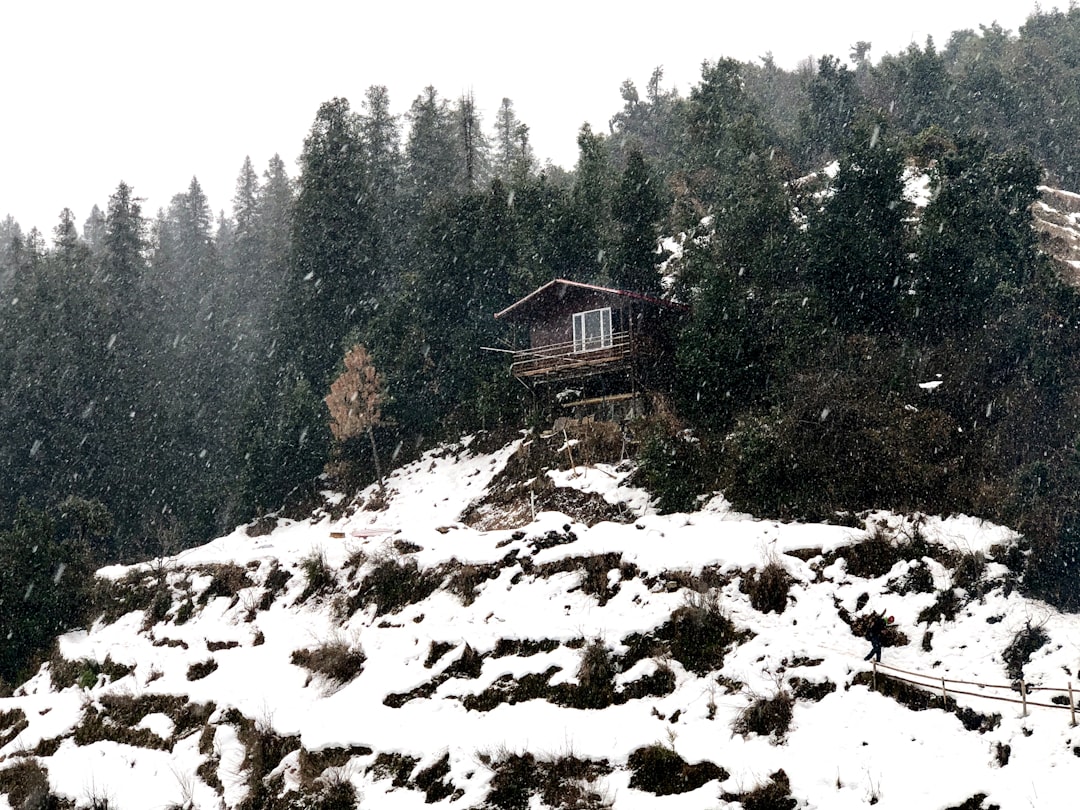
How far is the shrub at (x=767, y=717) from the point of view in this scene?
11.2 metres

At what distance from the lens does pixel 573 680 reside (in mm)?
13180

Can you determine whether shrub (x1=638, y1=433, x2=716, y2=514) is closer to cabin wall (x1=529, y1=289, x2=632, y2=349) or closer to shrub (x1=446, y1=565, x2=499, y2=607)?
shrub (x1=446, y1=565, x2=499, y2=607)

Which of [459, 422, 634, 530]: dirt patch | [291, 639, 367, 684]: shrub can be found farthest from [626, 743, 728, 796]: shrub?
[459, 422, 634, 530]: dirt patch

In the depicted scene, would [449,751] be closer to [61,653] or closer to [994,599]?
[994,599]

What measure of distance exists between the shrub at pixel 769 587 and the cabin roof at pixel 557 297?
798 inches

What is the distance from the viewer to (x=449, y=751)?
1243cm

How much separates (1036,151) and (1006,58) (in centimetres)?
1475

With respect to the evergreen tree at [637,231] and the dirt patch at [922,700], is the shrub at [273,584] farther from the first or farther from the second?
the evergreen tree at [637,231]

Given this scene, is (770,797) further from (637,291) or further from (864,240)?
(637,291)

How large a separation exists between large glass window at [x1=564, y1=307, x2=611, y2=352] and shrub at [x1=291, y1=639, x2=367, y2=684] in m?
20.9

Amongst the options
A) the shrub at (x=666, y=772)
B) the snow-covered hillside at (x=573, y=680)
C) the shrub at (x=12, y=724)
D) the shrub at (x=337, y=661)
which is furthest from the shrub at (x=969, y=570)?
the shrub at (x=12, y=724)

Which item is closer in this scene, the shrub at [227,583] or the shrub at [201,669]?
the shrub at [201,669]

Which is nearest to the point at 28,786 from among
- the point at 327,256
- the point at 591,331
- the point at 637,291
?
the point at 591,331

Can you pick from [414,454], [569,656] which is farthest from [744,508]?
[414,454]
